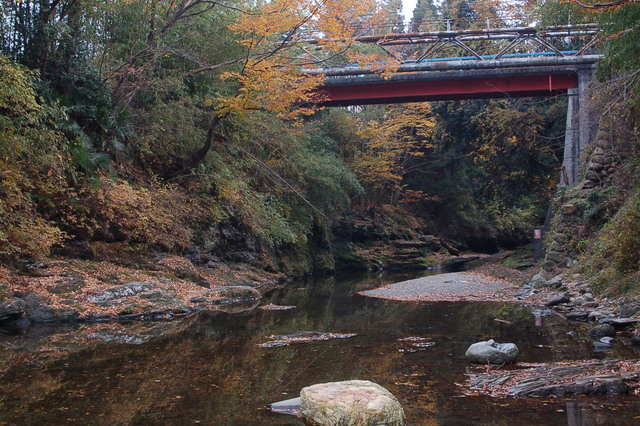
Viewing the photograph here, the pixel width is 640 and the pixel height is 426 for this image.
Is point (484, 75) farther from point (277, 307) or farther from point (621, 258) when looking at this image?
point (277, 307)

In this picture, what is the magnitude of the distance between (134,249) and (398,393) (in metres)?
11.4

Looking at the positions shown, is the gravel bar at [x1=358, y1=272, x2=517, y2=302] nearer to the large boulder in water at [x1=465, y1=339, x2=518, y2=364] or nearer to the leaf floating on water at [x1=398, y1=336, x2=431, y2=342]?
the leaf floating on water at [x1=398, y1=336, x2=431, y2=342]

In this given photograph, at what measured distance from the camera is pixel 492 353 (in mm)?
7172

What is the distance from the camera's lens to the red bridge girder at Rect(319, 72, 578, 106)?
23.7 m

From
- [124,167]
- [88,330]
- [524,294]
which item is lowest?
[524,294]

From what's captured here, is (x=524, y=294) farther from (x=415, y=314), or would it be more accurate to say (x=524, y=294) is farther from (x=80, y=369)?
(x=80, y=369)

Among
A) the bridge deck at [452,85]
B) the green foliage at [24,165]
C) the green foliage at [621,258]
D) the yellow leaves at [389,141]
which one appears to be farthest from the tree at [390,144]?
the green foliage at [24,165]

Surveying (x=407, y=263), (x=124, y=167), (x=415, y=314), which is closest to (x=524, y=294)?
(x=415, y=314)

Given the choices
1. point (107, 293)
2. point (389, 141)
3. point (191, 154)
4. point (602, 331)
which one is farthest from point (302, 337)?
point (389, 141)

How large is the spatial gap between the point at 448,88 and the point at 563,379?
20.5m

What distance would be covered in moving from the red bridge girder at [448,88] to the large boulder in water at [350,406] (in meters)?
20.0

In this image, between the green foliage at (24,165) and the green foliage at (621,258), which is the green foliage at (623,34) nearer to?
the green foliage at (621,258)

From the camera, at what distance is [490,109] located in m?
26.8

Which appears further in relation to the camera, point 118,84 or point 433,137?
point 433,137
